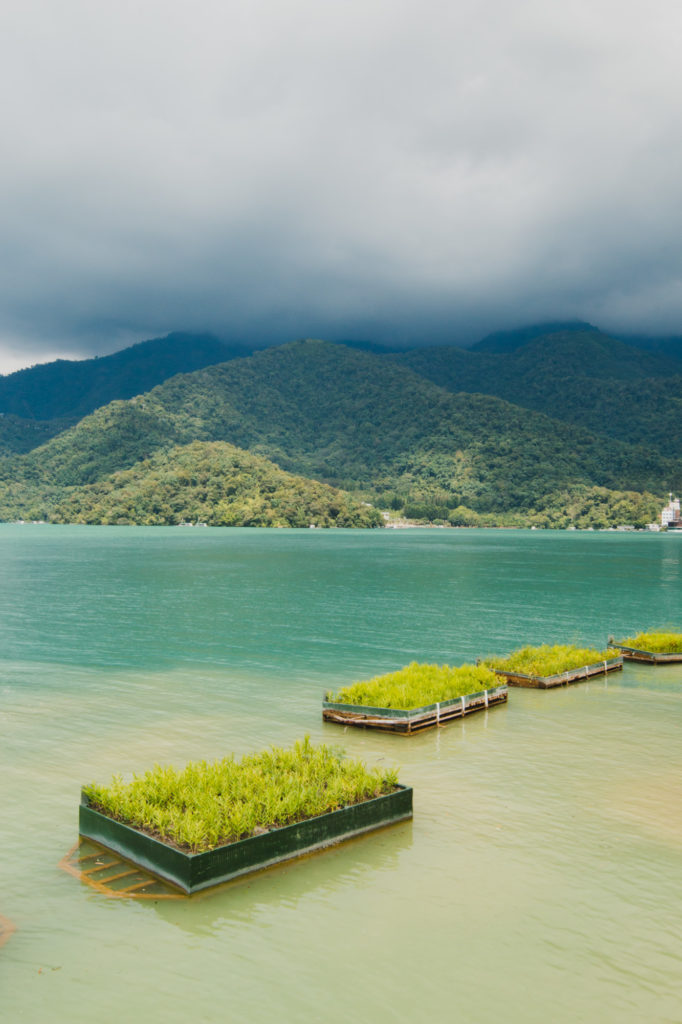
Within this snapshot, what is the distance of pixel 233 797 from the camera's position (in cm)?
1292

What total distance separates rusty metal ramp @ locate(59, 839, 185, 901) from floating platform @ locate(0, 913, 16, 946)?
1318mm

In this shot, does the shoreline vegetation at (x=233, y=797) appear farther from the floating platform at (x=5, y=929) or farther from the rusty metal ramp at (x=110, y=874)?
the floating platform at (x=5, y=929)

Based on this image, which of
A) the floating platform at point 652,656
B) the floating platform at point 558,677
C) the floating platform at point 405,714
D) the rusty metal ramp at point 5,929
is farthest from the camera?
the floating platform at point 652,656

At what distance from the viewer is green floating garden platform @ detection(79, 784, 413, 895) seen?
36.7 ft

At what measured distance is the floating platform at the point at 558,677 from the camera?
Answer: 90.0 feet

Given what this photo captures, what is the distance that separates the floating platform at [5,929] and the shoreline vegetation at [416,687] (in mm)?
12459

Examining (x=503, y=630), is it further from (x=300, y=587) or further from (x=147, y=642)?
(x=300, y=587)

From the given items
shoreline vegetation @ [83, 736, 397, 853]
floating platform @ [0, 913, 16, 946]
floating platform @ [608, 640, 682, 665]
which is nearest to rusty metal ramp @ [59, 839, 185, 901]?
shoreline vegetation @ [83, 736, 397, 853]

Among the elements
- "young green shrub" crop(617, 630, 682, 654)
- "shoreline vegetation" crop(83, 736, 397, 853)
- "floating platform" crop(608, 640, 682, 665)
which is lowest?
"floating platform" crop(608, 640, 682, 665)

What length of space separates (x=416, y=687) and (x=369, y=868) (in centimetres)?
1120

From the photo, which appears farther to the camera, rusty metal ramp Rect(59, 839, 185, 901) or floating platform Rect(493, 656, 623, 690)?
floating platform Rect(493, 656, 623, 690)

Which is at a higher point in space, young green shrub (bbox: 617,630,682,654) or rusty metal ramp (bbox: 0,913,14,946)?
young green shrub (bbox: 617,630,682,654)

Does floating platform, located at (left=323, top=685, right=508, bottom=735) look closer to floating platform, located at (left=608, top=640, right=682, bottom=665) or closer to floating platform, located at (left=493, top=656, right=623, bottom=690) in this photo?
floating platform, located at (left=493, top=656, right=623, bottom=690)

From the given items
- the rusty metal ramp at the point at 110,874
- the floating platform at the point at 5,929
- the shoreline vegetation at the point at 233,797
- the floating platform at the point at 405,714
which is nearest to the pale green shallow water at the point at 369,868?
the floating platform at the point at 5,929
